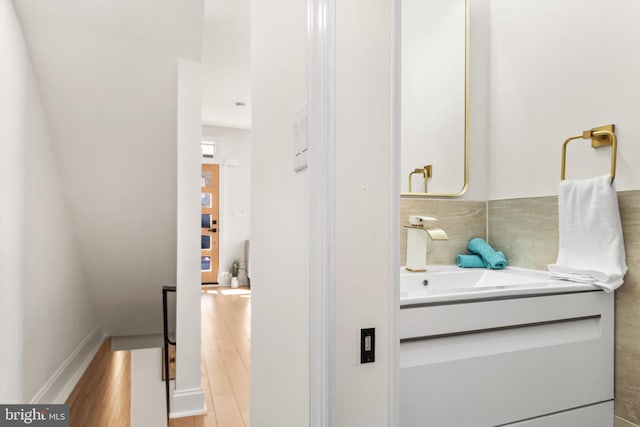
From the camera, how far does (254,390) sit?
136 cm

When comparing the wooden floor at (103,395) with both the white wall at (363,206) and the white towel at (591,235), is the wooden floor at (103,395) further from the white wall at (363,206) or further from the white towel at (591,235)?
the white towel at (591,235)

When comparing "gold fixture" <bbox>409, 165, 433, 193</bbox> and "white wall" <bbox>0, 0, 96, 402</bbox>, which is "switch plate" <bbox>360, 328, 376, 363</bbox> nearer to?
"gold fixture" <bbox>409, 165, 433, 193</bbox>

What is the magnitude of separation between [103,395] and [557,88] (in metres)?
3.47

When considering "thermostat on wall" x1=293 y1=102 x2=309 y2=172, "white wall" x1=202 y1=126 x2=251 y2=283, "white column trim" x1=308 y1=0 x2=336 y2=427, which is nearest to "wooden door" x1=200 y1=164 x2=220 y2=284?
"white wall" x1=202 y1=126 x2=251 y2=283

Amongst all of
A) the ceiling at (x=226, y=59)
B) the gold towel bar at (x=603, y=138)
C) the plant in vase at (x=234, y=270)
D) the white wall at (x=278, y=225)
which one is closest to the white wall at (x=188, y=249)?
the ceiling at (x=226, y=59)

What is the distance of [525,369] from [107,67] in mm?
2483

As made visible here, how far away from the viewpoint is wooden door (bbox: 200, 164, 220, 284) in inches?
259

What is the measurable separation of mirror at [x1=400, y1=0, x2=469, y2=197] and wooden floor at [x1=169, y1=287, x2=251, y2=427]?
5.51 feet

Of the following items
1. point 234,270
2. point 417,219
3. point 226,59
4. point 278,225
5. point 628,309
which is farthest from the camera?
point 234,270

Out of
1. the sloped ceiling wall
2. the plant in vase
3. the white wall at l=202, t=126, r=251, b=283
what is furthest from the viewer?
the white wall at l=202, t=126, r=251, b=283

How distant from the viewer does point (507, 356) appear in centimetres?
110

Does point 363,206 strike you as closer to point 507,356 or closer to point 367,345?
point 367,345

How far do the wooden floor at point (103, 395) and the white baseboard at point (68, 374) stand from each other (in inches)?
Answer: 1.7

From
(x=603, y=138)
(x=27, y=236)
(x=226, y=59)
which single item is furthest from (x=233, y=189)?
(x=603, y=138)
